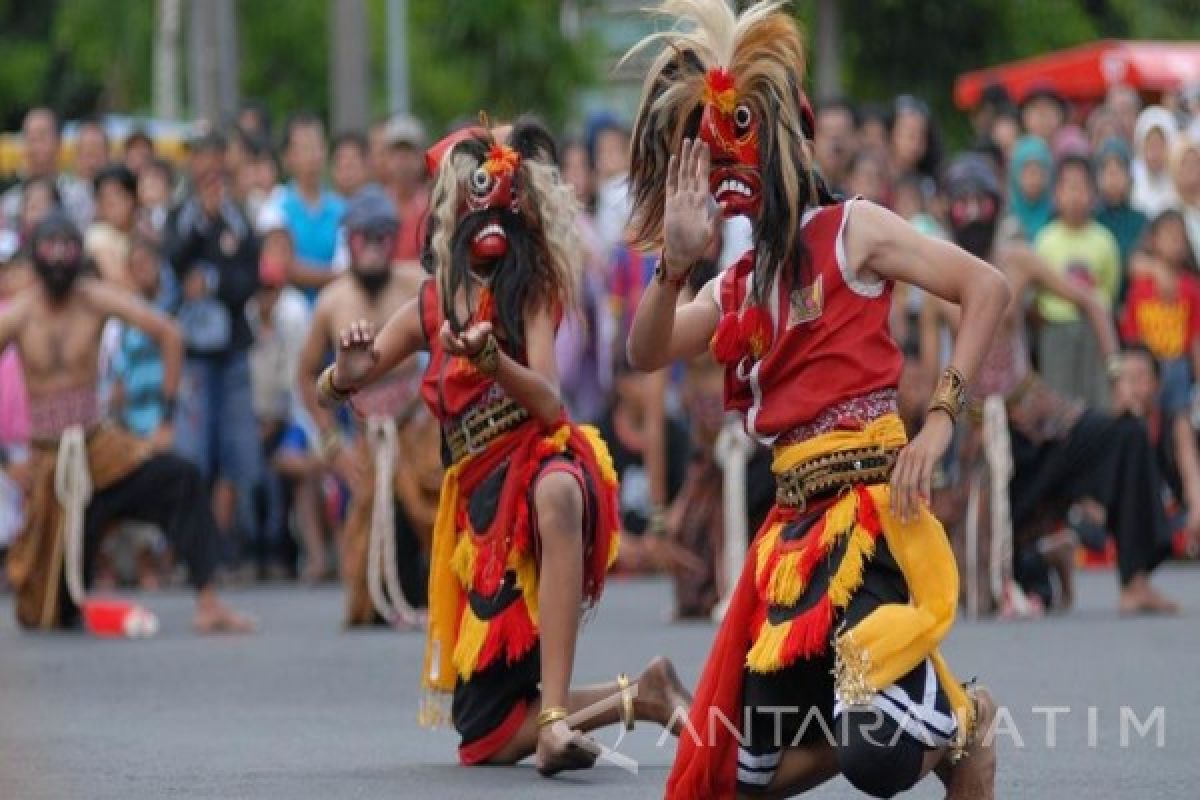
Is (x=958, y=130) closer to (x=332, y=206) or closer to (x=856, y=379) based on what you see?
(x=332, y=206)

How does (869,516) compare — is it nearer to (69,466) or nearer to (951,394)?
(951,394)

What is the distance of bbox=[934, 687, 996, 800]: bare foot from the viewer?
705 centimetres

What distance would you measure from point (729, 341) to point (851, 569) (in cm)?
63

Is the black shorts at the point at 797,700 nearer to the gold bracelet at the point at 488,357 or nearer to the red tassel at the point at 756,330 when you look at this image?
the red tassel at the point at 756,330

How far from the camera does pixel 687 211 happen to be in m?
6.90

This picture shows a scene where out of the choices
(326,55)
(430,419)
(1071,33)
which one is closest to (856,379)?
(430,419)

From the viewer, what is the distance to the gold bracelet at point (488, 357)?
8.61m

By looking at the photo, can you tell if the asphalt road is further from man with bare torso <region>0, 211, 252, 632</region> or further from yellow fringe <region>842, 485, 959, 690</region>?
yellow fringe <region>842, 485, 959, 690</region>

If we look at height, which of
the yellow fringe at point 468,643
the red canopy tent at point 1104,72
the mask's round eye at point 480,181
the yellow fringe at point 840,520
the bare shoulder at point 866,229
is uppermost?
the red canopy tent at point 1104,72

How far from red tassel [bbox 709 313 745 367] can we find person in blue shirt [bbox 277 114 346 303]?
9.91 m

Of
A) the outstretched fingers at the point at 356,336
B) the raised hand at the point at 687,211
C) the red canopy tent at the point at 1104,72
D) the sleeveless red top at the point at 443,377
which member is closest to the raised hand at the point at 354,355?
the outstretched fingers at the point at 356,336

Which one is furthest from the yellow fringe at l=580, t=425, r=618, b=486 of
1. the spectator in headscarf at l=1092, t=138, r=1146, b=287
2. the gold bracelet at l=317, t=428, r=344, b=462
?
the spectator in headscarf at l=1092, t=138, r=1146, b=287

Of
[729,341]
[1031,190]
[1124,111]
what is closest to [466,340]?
[729,341]

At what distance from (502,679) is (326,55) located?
37496 mm
